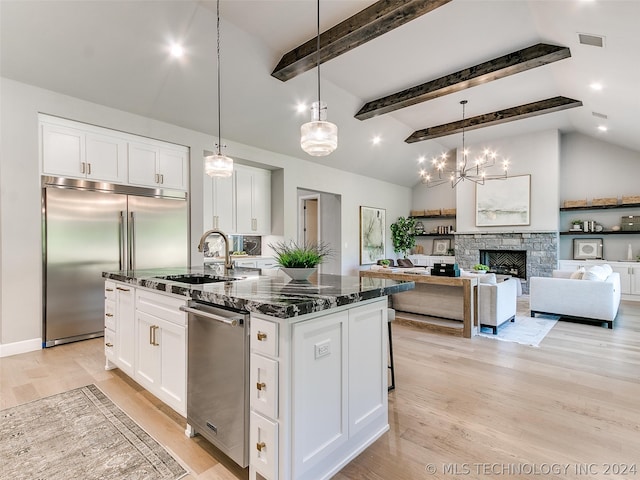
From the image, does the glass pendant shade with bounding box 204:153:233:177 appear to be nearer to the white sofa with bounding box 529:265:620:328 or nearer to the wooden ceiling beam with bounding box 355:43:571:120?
the wooden ceiling beam with bounding box 355:43:571:120

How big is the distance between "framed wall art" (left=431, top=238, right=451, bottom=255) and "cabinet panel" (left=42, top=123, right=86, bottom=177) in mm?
8606

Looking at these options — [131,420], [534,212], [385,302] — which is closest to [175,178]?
[131,420]

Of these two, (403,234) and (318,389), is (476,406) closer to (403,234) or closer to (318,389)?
(318,389)

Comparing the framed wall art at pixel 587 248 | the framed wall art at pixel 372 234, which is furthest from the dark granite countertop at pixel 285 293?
the framed wall art at pixel 587 248

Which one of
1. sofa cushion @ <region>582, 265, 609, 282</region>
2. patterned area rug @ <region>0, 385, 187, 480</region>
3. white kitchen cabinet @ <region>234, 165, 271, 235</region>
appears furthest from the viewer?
white kitchen cabinet @ <region>234, 165, 271, 235</region>

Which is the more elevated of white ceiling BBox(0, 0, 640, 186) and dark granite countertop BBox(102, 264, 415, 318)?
white ceiling BBox(0, 0, 640, 186)

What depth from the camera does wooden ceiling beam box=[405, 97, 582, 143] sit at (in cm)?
584

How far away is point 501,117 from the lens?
6.47 meters

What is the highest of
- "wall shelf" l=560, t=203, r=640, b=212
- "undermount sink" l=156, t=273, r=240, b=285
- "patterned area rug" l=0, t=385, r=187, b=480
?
"wall shelf" l=560, t=203, r=640, b=212

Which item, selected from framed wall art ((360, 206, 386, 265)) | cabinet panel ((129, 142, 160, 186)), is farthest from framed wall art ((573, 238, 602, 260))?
cabinet panel ((129, 142, 160, 186))

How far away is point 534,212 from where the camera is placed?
768 centimetres

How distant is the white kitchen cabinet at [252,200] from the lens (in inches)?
237

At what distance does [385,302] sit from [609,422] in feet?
5.93

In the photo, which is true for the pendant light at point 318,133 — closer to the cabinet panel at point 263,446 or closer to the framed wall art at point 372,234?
the cabinet panel at point 263,446
